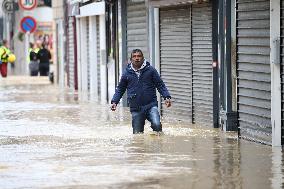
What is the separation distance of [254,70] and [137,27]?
10334mm

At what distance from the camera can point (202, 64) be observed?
22.9m

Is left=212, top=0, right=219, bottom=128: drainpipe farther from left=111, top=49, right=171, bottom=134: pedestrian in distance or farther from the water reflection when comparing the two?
the water reflection

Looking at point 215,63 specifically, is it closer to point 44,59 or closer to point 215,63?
point 215,63

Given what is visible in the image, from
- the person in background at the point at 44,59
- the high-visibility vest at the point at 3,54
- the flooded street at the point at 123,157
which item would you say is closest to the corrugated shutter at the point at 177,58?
the flooded street at the point at 123,157

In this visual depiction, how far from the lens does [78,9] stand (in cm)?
3812

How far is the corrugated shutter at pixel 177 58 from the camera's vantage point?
23.7 meters

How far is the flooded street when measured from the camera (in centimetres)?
1332

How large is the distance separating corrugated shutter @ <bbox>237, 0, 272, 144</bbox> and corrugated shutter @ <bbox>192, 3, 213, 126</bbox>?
2948mm

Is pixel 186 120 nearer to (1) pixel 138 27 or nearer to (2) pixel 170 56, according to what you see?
(2) pixel 170 56

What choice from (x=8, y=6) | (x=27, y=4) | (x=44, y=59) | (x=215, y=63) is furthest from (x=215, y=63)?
(x=8, y=6)

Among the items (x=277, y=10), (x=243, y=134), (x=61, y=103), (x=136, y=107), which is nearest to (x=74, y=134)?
(x=136, y=107)

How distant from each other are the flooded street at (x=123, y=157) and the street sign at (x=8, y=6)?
31.4 metres

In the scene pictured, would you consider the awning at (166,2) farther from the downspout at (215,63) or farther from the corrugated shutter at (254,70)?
the corrugated shutter at (254,70)

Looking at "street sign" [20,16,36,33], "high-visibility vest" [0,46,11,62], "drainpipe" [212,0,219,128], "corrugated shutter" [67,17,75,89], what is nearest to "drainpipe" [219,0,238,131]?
"drainpipe" [212,0,219,128]
